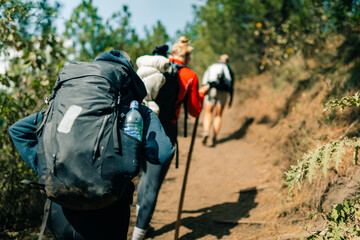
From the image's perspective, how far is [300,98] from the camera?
686 centimetres

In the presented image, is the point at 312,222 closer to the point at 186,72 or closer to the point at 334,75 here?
the point at 186,72

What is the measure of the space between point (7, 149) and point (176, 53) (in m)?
2.28

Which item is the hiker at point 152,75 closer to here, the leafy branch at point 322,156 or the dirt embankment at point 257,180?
the leafy branch at point 322,156

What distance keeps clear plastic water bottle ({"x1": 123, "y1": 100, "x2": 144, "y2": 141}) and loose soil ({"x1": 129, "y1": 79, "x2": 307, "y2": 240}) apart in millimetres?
1762

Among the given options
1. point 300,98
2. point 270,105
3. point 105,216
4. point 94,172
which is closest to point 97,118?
point 94,172

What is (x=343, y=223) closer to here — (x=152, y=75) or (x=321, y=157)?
(x=321, y=157)

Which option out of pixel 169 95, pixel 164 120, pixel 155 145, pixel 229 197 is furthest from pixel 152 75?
pixel 229 197

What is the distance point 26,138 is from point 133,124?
26.9 inches

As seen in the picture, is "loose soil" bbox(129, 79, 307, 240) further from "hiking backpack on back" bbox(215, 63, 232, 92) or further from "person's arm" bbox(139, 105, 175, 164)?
"person's arm" bbox(139, 105, 175, 164)

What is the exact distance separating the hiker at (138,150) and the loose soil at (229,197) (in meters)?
1.59

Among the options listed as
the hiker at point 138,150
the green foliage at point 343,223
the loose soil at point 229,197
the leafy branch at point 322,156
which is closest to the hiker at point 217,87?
the loose soil at point 229,197

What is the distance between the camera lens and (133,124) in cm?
180

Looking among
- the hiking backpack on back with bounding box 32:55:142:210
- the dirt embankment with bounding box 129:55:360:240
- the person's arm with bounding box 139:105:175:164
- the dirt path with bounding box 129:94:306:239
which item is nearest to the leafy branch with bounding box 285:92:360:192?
the dirt embankment with bounding box 129:55:360:240

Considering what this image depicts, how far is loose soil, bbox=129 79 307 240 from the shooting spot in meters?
3.73
